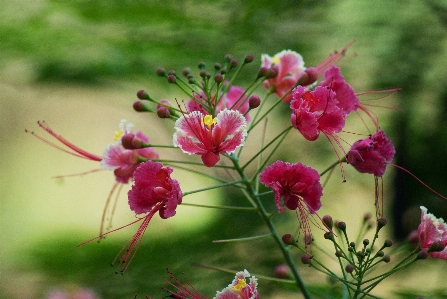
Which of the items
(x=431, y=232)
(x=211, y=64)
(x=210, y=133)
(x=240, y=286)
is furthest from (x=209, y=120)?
(x=211, y=64)

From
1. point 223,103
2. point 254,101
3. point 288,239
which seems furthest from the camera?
point 223,103

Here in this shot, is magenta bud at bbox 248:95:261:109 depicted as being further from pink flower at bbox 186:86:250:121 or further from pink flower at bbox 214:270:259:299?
pink flower at bbox 214:270:259:299

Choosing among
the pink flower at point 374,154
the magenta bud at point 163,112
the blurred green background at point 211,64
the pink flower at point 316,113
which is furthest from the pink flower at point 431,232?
the blurred green background at point 211,64

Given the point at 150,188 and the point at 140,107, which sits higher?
the point at 140,107

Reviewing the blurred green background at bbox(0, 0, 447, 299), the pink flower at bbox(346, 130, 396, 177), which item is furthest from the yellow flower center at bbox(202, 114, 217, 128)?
the blurred green background at bbox(0, 0, 447, 299)

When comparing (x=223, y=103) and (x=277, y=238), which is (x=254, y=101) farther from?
(x=277, y=238)
